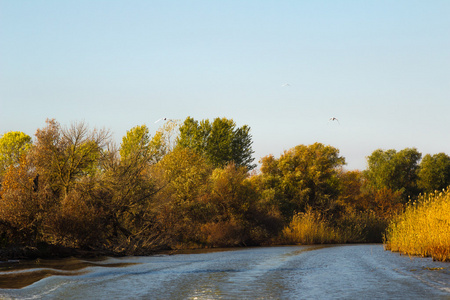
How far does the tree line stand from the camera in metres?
28.0

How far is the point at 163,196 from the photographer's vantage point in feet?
128

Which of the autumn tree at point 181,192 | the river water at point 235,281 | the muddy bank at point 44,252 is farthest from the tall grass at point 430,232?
the autumn tree at point 181,192

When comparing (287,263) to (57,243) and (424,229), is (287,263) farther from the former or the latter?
(57,243)

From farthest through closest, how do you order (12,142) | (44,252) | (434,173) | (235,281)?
(434,173)
(12,142)
(44,252)
(235,281)

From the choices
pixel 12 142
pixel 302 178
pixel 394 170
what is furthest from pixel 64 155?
pixel 394 170

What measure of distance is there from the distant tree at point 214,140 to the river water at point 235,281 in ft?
204

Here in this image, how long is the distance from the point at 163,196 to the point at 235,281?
77.6 ft

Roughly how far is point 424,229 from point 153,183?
1775 centimetres

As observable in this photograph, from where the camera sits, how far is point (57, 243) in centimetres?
2725

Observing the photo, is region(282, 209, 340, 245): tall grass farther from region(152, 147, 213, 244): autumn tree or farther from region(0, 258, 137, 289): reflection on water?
region(0, 258, 137, 289): reflection on water

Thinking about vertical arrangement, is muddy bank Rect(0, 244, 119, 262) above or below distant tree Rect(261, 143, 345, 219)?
→ below

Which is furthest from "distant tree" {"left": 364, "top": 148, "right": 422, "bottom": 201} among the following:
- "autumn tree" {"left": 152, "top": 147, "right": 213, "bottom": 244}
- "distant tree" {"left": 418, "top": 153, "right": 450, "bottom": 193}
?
"autumn tree" {"left": 152, "top": 147, "right": 213, "bottom": 244}

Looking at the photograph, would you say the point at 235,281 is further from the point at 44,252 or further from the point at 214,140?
the point at 214,140

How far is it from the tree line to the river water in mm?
6052
